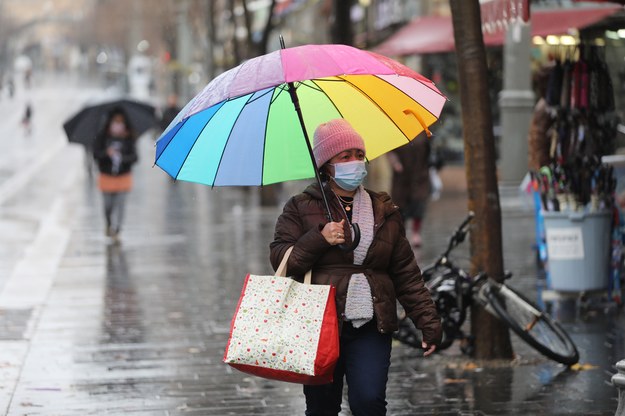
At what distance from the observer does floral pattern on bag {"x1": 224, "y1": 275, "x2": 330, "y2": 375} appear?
4949 mm

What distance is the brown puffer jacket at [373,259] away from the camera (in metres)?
5.10

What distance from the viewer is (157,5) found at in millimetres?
74375

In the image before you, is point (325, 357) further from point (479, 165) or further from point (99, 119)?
point (99, 119)

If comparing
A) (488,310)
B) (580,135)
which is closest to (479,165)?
(488,310)

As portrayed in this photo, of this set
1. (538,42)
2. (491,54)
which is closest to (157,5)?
(491,54)

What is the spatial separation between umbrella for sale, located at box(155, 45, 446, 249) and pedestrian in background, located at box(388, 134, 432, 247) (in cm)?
874

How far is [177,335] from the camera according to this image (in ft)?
30.6

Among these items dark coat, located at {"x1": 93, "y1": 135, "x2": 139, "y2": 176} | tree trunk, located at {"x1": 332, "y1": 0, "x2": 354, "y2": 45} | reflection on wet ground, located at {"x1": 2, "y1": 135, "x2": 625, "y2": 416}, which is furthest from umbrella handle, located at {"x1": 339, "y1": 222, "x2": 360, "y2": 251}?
tree trunk, located at {"x1": 332, "y1": 0, "x2": 354, "y2": 45}

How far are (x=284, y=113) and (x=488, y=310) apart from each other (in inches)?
112

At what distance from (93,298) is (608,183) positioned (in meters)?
4.45

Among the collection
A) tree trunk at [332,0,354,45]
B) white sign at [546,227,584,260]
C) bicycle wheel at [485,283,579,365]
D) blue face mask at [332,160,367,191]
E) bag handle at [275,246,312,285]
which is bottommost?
bicycle wheel at [485,283,579,365]

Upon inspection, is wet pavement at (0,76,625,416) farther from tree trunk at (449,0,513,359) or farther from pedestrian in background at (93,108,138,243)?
pedestrian in background at (93,108,138,243)

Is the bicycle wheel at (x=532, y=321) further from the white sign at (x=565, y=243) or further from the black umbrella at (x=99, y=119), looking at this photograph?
the black umbrella at (x=99, y=119)

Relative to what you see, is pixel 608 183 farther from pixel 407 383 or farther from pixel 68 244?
pixel 68 244
